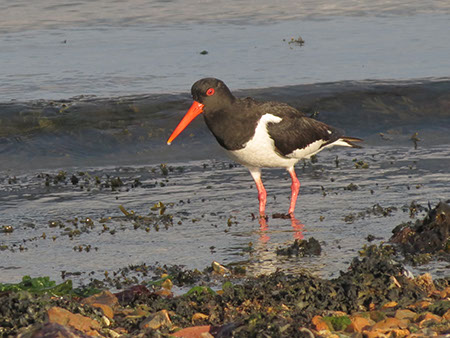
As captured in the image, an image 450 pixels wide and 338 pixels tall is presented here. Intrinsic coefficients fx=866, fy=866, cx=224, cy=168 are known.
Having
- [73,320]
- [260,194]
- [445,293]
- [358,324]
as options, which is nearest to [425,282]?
[445,293]

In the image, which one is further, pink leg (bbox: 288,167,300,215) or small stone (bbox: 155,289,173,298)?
pink leg (bbox: 288,167,300,215)

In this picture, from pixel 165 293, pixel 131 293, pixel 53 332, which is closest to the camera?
pixel 53 332

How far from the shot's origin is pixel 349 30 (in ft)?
59.2

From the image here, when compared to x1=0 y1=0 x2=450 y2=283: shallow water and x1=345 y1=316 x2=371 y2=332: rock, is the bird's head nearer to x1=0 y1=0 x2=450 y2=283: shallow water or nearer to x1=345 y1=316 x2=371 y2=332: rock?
x1=0 y1=0 x2=450 y2=283: shallow water

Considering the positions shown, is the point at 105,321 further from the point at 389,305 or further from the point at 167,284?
the point at 389,305

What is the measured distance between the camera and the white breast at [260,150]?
8305 mm

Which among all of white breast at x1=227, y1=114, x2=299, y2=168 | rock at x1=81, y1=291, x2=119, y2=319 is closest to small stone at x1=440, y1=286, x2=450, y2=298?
rock at x1=81, y1=291, x2=119, y2=319

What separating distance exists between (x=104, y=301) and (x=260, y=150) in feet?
11.0

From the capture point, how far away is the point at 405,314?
4938 millimetres

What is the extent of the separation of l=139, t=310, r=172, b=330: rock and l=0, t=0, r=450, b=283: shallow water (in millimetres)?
1568

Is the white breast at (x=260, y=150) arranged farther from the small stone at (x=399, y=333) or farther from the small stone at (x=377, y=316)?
the small stone at (x=399, y=333)

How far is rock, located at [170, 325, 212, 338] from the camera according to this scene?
185 inches

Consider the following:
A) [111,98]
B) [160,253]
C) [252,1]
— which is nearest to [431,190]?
[160,253]

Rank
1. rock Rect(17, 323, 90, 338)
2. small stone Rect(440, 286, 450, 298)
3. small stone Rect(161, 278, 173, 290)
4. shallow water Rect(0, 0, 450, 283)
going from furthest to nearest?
shallow water Rect(0, 0, 450, 283) < small stone Rect(161, 278, 173, 290) < small stone Rect(440, 286, 450, 298) < rock Rect(17, 323, 90, 338)
